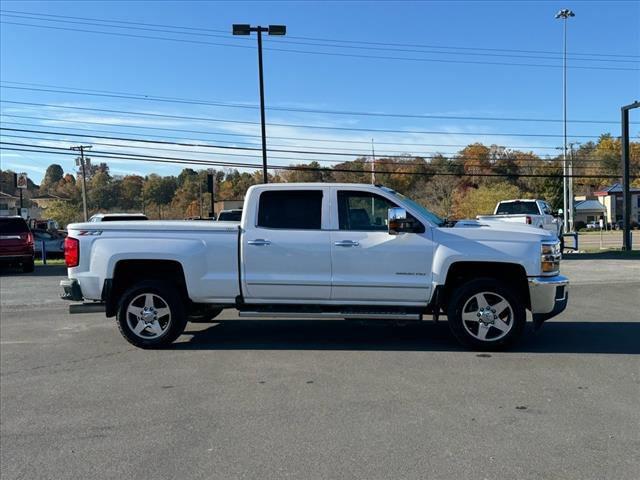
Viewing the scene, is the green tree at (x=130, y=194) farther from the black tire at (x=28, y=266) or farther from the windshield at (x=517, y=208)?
the windshield at (x=517, y=208)

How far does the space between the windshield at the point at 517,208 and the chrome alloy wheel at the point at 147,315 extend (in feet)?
57.1

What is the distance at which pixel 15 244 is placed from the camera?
18.4 m

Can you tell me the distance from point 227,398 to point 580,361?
12.6ft

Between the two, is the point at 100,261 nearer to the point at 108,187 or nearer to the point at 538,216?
the point at 538,216

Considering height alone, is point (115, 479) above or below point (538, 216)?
below

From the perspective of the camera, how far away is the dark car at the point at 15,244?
18.2 meters

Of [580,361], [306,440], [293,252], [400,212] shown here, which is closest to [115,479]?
[306,440]

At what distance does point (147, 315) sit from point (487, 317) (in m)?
4.14

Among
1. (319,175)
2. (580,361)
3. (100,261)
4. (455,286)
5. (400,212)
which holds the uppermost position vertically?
(319,175)

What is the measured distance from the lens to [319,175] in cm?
5594

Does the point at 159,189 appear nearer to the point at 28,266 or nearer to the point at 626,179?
the point at 28,266

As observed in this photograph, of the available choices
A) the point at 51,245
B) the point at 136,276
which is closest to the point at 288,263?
the point at 136,276

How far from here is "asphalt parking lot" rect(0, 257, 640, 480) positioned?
376cm

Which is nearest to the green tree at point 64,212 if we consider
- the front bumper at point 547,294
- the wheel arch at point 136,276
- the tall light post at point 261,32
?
the tall light post at point 261,32
